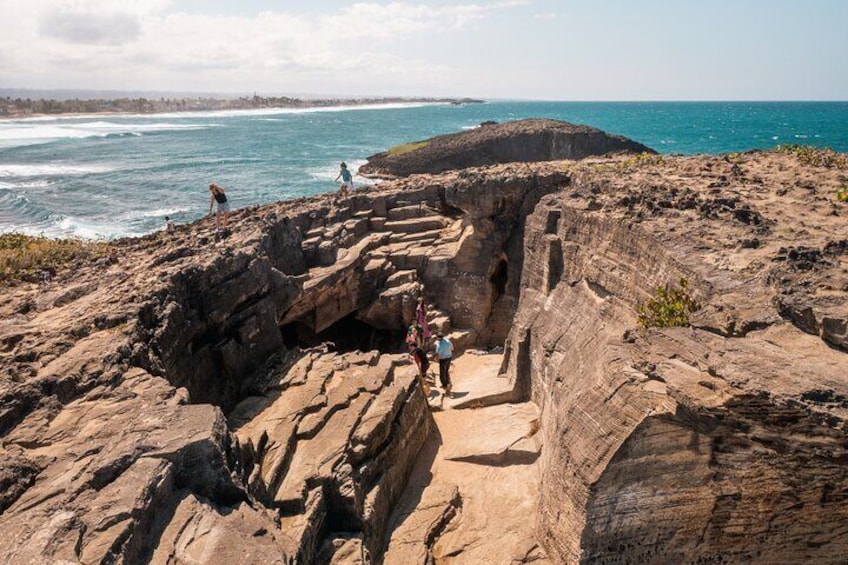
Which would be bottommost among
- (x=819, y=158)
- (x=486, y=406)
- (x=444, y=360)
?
(x=486, y=406)

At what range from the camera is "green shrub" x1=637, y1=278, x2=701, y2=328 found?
39.1ft

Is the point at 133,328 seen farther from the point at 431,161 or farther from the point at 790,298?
the point at 431,161

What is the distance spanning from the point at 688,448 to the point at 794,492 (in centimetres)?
185

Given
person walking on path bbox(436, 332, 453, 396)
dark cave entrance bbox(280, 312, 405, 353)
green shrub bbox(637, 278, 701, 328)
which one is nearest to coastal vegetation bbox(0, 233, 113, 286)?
dark cave entrance bbox(280, 312, 405, 353)

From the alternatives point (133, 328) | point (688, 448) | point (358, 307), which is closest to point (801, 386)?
point (688, 448)

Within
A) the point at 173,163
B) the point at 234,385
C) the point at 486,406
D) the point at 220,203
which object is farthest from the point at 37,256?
the point at 173,163

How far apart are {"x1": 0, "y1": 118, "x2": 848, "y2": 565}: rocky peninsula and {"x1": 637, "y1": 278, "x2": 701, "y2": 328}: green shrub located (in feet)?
0.98

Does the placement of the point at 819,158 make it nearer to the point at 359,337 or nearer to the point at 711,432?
the point at 711,432

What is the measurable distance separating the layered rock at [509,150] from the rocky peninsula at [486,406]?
49572 millimetres

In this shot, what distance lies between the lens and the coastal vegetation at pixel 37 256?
1867 cm

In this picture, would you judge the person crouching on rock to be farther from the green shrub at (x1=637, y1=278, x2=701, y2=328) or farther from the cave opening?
the green shrub at (x1=637, y1=278, x2=701, y2=328)

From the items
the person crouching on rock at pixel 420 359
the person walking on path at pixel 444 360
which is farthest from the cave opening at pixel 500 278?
the person walking on path at pixel 444 360

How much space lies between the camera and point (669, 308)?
12.3 meters

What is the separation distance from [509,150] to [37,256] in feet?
200
